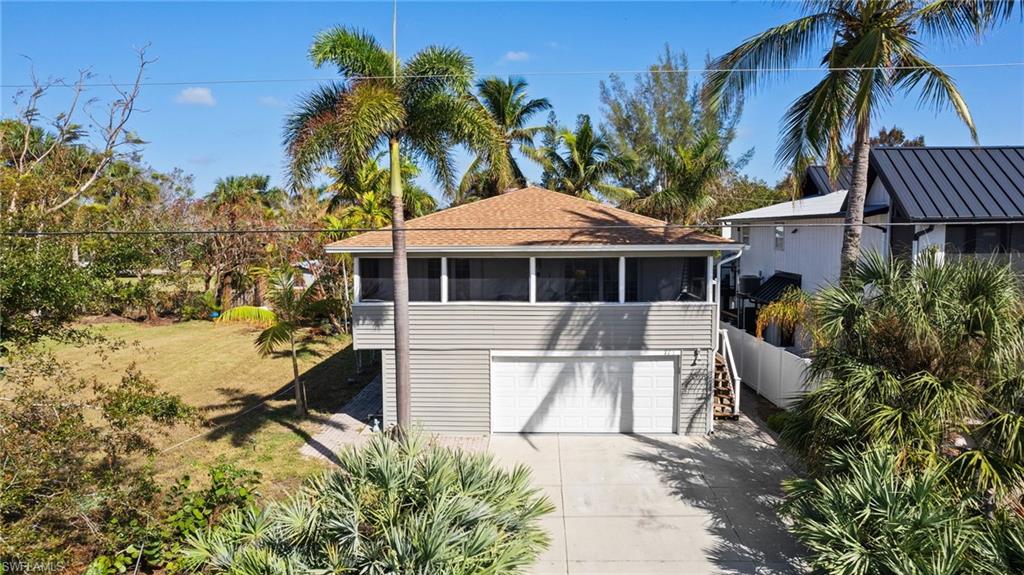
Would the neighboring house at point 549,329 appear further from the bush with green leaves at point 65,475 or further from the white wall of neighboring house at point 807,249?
the bush with green leaves at point 65,475

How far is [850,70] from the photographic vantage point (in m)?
10.2

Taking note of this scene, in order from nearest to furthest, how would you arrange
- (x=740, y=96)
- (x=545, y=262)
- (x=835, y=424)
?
(x=835, y=424) < (x=740, y=96) < (x=545, y=262)

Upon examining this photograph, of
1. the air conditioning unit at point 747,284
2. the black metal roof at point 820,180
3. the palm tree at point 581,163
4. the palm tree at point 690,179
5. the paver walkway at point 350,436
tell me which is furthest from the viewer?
the palm tree at point 581,163

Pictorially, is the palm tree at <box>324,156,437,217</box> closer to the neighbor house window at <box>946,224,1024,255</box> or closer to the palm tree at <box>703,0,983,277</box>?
the palm tree at <box>703,0,983,277</box>

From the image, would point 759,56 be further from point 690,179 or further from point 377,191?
point 377,191

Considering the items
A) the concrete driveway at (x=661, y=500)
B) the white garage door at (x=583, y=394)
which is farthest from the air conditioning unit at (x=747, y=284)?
the white garage door at (x=583, y=394)

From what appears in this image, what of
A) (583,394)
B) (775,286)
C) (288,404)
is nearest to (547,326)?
(583,394)

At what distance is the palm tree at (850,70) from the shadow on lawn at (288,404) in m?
11.6

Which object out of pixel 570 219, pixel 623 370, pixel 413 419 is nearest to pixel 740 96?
pixel 570 219

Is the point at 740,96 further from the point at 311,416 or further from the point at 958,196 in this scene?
the point at 311,416

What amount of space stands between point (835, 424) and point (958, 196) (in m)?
8.85

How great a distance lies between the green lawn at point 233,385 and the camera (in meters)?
11.5

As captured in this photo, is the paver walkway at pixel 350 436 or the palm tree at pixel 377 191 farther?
the palm tree at pixel 377 191

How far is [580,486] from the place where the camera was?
34.0 ft
